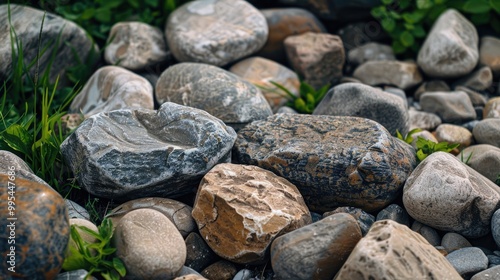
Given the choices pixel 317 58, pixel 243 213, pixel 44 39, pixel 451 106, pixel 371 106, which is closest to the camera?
pixel 243 213

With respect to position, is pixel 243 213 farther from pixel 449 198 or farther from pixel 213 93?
pixel 213 93

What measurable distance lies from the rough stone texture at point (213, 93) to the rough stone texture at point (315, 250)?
1.38m

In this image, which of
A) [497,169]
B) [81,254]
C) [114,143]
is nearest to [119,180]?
[114,143]

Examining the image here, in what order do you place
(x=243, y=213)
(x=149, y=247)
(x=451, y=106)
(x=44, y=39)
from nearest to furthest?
(x=149, y=247) < (x=243, y=213) < (x=44, y=39) < (x=451, y=106)

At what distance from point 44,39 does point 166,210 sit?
211cm

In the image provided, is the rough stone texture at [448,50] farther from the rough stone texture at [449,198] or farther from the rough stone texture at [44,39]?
the rough stone texture at [44,39]

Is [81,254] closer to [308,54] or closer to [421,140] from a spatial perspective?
[421,140]

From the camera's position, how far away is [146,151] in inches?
133

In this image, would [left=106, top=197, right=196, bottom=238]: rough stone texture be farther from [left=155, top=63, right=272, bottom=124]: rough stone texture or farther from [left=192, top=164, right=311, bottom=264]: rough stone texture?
[left=155, top=63, right=272, bottom=124]: rough stone texture

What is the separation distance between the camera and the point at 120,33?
5.08 meters

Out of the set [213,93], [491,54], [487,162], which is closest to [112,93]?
[213,93]

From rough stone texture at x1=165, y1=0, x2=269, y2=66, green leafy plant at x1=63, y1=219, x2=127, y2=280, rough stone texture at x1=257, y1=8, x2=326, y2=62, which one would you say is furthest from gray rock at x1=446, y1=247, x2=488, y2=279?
rough stone texture at x1=257, y1=8, x2=326, y2=62

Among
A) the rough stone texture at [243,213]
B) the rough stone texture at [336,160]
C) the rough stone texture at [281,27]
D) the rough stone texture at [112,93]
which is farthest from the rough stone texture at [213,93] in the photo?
the rough stone texture at [281,27]

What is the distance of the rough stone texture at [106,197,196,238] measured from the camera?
11.2 ft
